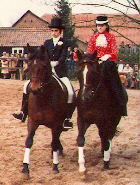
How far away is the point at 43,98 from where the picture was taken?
6219mm

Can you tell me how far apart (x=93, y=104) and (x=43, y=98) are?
0.85 metres

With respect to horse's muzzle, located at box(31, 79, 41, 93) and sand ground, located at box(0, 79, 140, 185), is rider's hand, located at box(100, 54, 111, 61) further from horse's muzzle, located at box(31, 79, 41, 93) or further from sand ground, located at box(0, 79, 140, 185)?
sand ground, located at box(0, 79, 140, 185)

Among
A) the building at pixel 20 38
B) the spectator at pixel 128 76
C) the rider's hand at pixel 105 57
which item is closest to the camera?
the rider's hand at pixel 105 57

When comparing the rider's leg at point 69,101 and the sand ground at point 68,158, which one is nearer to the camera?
the sand ground at point 68,158

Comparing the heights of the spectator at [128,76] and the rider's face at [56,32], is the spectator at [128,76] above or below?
below

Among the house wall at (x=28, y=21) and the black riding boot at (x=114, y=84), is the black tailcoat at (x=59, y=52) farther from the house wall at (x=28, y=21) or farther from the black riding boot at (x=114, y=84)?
the house wall at (x=28, y=21)

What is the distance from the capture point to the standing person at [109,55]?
6.51m

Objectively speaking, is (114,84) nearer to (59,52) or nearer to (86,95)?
(86,95)

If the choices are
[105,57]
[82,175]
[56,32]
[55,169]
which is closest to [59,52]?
[56,32]

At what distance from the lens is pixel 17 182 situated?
6.01 m

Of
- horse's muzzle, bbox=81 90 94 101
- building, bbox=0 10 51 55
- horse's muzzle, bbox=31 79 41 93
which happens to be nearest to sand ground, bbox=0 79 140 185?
horse's muzzle, bbox=81 90 94 101

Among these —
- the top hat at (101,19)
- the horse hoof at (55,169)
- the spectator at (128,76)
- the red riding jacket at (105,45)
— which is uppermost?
the top hat at (101,19)

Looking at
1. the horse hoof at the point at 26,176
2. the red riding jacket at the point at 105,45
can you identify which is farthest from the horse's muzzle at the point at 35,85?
the red riding jacket at the point at 105,45

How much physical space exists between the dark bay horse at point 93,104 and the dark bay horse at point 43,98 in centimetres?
37
